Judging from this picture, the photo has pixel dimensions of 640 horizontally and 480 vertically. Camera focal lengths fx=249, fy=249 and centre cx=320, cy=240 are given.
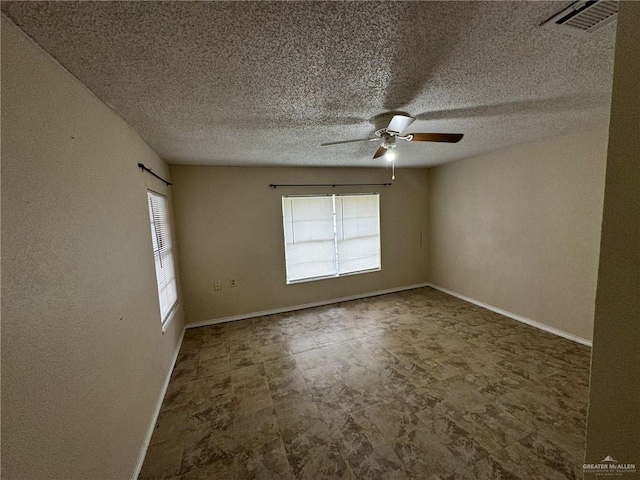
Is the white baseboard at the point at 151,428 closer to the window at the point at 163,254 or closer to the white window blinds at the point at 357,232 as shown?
the window at the point at 163,254

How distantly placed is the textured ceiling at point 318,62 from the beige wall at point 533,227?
0.71 meters

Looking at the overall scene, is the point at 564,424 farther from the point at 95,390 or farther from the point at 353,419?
the point at 95,390

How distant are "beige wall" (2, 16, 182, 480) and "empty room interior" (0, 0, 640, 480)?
0.04ft

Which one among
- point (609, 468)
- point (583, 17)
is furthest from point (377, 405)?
point (583, 17)

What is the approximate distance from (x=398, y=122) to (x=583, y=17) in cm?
99

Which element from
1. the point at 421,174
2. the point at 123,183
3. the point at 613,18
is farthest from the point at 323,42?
the point at 421,174

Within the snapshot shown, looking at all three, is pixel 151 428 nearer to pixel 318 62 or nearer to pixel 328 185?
pixel 318 62

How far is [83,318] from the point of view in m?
1.15

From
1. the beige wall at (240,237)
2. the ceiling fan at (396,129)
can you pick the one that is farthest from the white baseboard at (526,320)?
the ceiling fan at (396,129)

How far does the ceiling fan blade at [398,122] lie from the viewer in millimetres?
1804

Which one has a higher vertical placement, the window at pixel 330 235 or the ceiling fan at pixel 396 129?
the ceiling fan at pixel 396 129

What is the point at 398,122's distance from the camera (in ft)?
6.13

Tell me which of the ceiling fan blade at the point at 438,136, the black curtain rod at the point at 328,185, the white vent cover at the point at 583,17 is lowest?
the black curtain rod at the point at 328,185

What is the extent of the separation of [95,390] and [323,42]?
1932mm
